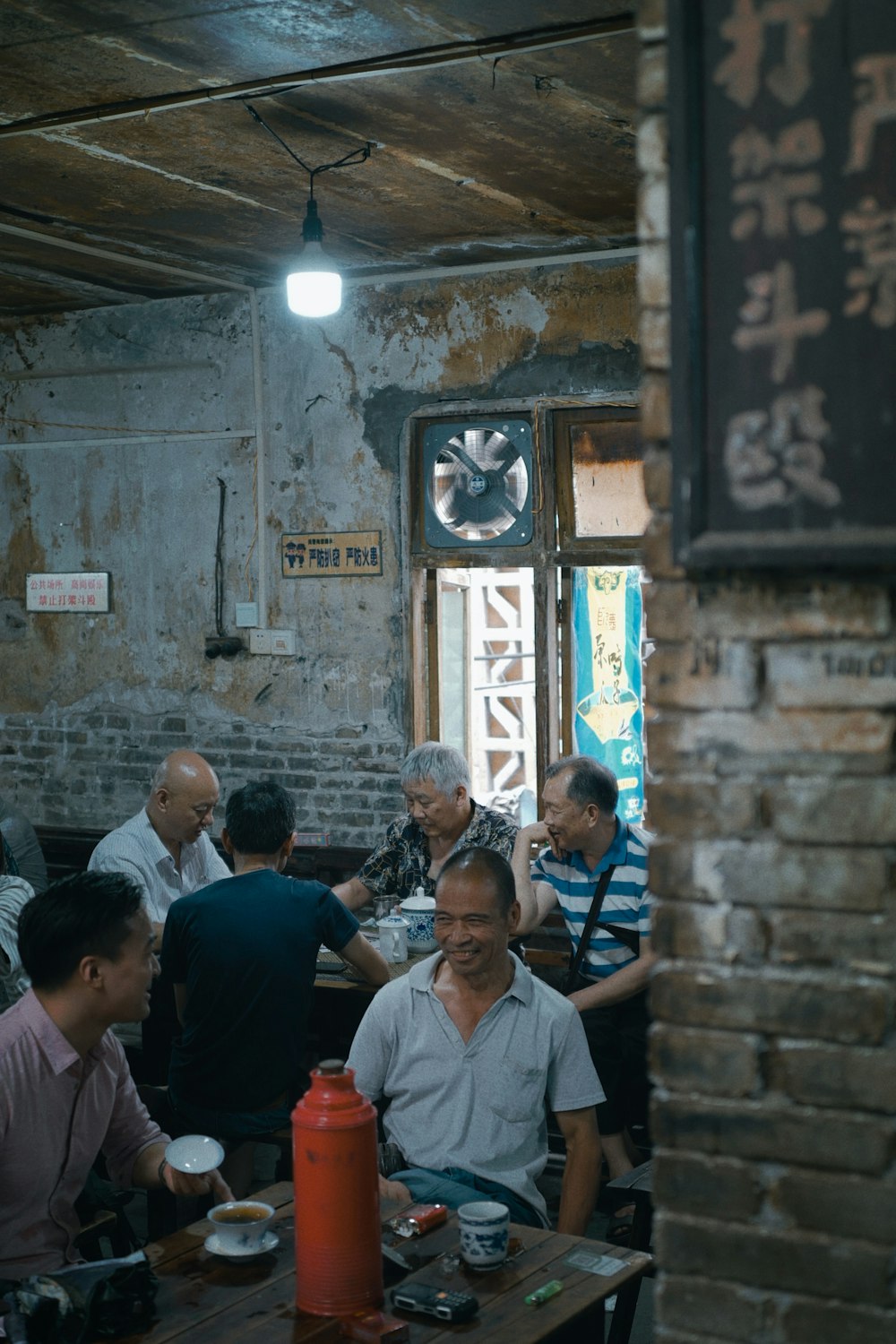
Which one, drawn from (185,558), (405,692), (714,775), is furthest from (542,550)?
(714,775)

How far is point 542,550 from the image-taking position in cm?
646

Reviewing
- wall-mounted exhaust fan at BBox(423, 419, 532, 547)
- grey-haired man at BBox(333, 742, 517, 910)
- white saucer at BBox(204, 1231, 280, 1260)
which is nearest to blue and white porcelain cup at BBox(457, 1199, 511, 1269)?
white saucer at BBox(204, 1231, 280, 1260)

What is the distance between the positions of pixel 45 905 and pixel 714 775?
5.88 feet

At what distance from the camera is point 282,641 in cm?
693

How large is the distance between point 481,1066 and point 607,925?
1.63 meters

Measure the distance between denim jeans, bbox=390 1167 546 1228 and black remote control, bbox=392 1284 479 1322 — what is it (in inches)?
23.6

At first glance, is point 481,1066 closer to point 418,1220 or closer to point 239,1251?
point 418,1220

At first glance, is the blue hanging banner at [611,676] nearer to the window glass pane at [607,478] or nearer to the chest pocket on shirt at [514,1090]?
the window glass pane at [607,478]

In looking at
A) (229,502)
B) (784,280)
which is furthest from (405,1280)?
(229,502)

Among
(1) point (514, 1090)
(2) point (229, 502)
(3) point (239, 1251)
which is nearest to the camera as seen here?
(3) point (239, 1251)

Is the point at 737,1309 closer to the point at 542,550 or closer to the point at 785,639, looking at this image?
the point at 785,639

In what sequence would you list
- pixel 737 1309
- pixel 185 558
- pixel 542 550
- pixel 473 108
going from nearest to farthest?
pixel 737 1309 → pixel 473 108 → pixel 542 550 → pixel 185 558

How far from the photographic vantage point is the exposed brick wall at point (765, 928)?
62.4 inches

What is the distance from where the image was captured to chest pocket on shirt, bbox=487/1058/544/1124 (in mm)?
3232
